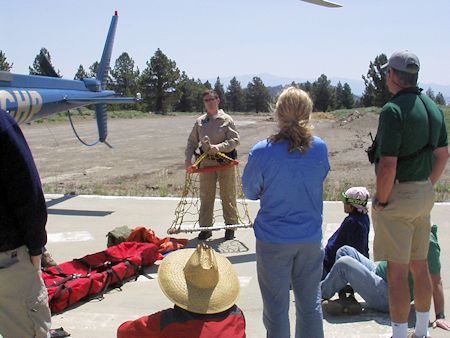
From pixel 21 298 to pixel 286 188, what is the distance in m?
1.55

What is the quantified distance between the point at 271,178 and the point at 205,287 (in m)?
0.73

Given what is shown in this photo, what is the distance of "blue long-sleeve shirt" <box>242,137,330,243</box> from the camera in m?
3.17

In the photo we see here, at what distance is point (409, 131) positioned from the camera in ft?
11.2

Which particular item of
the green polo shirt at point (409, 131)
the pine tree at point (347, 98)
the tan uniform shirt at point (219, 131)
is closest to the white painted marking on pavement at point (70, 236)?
the tan uniform shirt at point (219, 131)

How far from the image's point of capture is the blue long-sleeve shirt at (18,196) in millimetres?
2617

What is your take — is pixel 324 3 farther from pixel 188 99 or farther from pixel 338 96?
pixel 338 96

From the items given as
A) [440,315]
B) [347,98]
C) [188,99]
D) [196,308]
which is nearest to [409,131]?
[440,315]

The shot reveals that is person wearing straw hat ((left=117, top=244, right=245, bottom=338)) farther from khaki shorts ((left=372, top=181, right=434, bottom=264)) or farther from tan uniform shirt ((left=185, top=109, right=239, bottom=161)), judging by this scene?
tan uniform shirt ((left=185, top=109, right=239, bottom=161))

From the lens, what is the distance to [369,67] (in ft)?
252

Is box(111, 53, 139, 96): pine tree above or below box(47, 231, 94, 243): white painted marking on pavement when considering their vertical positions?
above

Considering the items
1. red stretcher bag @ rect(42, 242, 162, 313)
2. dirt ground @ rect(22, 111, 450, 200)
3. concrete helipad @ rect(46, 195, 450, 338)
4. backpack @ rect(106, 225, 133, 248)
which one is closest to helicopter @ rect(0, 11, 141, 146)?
dirt ground @ rect(22, 111, 450, 200)

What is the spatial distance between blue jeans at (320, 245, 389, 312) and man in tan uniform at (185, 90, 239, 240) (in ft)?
8.24

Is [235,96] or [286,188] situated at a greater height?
[235,96]

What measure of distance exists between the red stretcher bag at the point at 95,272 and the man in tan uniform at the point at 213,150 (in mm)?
1228
